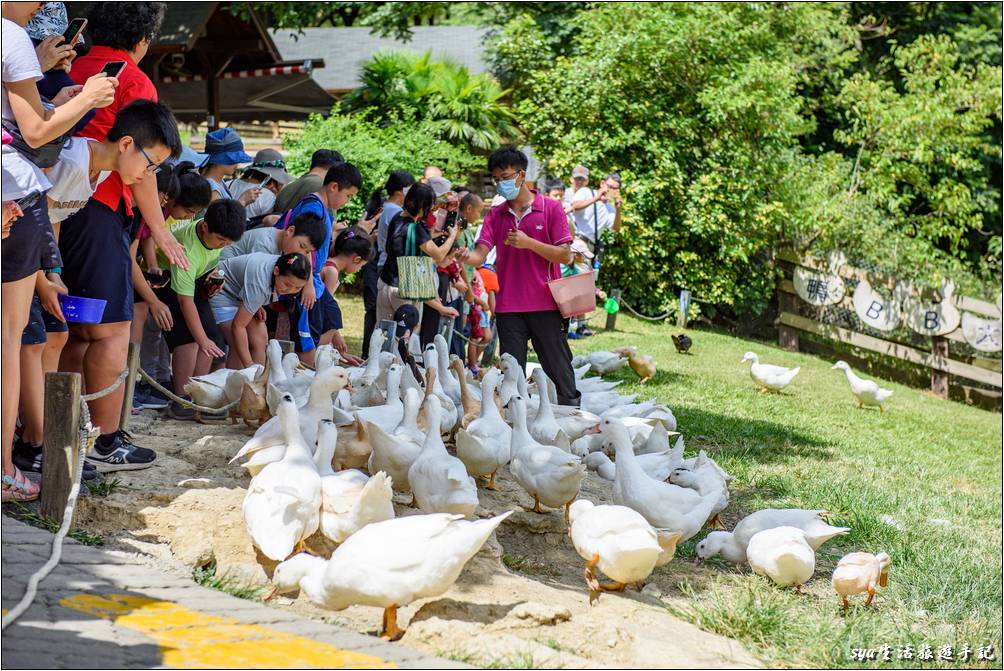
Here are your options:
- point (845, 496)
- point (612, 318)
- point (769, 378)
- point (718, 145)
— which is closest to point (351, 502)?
point (845, 496)

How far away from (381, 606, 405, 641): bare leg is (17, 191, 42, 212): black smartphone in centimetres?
191

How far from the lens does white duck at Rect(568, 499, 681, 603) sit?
4.16 metres

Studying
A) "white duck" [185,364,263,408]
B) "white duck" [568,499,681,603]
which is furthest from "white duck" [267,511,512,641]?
"white duck" [185,364,263,408]

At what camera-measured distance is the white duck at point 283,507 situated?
401 cm

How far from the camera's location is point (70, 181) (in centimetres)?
429

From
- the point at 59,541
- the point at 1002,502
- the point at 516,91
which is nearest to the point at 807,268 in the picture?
the point at 516,91

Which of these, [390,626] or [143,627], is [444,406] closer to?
[390,626]

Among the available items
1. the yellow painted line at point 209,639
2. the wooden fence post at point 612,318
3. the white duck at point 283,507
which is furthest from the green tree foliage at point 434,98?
the yellow painted line at point 209,639

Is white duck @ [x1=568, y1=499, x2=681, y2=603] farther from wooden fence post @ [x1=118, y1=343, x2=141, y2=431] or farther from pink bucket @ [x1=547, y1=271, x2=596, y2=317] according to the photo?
pink bucket @ [x1=547, y1=271, x2=596, y2=317]

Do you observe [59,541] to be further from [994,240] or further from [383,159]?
[994,240]

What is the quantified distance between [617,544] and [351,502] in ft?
3.35

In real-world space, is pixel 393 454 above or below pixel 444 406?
above

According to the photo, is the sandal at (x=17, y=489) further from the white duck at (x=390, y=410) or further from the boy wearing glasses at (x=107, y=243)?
the white duck at (x=390, y=410)

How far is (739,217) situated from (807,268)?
1.37 m
